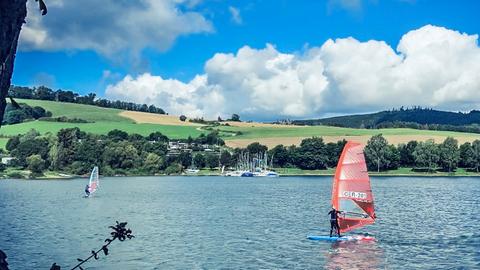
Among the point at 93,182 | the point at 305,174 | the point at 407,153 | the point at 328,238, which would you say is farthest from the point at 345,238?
the point at 305,174

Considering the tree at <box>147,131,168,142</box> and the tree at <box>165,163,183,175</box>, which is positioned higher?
the tree at <box>147,131,168,142</box>

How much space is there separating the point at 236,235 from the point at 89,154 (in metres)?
130

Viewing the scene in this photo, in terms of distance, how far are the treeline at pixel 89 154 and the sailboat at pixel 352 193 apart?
13167 centimetres

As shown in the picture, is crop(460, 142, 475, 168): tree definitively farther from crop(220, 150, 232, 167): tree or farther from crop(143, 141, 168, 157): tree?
crop(143, 141, 168, 157): tree

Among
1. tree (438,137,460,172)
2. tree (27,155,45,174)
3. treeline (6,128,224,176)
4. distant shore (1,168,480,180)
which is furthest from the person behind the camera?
tree (438,137,460,172)

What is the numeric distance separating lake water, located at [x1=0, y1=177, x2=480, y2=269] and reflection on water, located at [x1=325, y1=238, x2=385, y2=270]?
2.3 inches

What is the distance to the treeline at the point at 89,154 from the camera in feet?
543

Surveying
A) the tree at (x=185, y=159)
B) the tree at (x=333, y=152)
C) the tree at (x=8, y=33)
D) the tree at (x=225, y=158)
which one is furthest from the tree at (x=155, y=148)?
the tree at (x=8, y=33)

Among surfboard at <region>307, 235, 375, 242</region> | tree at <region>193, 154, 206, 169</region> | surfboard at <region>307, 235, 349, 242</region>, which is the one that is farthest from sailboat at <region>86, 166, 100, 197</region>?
tree at <region>193, 154, 206, 169</region>

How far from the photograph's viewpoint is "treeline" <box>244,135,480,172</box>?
173000mm

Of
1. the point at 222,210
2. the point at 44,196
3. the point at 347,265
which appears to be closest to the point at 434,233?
the point at 347,265

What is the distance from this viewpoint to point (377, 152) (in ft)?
582

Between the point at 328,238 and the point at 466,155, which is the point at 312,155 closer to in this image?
the point at 466,155

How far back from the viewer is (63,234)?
162 feet
